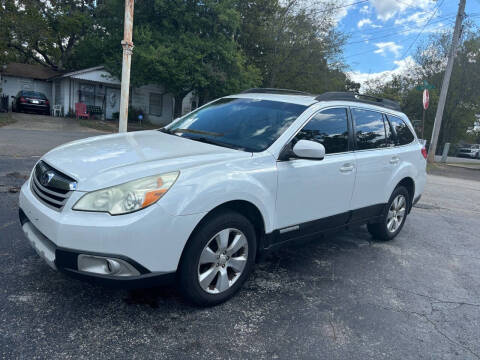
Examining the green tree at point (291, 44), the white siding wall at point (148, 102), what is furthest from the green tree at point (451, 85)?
the white siding wall at point (148, 102)

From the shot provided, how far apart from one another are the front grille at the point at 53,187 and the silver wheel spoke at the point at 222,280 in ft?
4.15

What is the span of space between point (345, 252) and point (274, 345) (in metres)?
2.27

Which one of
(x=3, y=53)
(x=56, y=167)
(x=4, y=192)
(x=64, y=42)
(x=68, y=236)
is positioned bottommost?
(x=4, y=192)

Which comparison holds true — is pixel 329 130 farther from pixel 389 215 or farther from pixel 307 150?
pixel 389 215

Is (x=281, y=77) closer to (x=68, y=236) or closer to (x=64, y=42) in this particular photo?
(x=64, y=42)

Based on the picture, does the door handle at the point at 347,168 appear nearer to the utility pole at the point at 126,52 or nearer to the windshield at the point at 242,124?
the windshield at the point at 242,124

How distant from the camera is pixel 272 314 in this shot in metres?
2.98

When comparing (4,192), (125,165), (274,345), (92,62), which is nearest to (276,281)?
(274,345)

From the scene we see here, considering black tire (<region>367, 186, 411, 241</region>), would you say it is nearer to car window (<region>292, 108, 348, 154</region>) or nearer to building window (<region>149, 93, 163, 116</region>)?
car window (<region>292, 108, 348, 154</region>)

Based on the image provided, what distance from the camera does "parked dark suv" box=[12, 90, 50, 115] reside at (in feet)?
72.8

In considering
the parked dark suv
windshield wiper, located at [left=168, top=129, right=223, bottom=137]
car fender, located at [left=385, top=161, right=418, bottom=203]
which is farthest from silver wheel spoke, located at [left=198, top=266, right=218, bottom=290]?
the parked dark suv

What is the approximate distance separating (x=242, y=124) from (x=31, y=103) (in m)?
22.7

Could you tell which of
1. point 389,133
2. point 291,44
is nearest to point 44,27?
point 291,44

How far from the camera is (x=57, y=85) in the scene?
25.9 meters
